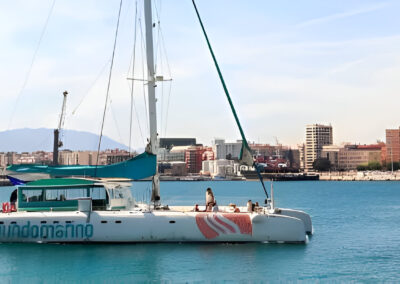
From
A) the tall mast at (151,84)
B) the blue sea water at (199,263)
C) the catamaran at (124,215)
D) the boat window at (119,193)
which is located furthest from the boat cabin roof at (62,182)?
the tall mast at (151,84)

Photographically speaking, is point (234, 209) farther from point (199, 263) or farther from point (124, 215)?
point (124, 215)

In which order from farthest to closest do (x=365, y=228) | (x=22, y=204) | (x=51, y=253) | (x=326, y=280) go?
(x=365, y=228), (x=22, y=204), (x=51, y=253), (x=326, y=280)

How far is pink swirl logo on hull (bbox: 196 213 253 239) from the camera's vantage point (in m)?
21.7

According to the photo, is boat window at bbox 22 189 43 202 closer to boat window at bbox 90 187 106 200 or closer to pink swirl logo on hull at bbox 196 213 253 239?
boat window at bbox 90 187 106 200

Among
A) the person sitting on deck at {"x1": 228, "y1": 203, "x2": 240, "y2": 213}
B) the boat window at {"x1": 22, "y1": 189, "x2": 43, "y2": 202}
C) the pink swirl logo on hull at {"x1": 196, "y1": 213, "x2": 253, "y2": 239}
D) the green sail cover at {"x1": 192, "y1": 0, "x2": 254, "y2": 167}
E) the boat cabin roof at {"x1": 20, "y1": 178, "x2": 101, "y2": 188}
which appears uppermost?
the green sail cover at {"x1": 192, "y1": 0, "x2": 254, "y2": 167}

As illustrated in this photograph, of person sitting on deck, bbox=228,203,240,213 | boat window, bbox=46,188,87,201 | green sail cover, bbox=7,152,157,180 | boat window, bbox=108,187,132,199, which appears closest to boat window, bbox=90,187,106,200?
boat window, bbox=108,187,132,199

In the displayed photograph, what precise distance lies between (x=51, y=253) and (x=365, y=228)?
17724 millimetres

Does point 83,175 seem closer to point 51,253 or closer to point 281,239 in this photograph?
point 51,253

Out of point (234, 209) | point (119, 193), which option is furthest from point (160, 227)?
point (234, 209)

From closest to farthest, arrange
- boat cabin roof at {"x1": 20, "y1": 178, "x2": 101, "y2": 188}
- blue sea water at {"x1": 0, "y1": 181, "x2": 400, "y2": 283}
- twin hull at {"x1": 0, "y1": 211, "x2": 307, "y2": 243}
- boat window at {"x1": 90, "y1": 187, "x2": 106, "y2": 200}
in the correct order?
blue sea water at {"x1": 0, "y1": 181, "x2": 400, "y2": 283} < twin hull at {"x1": 0, "y1": 211, "x2": 307, "y2": 243} < boat cabin roof at {"x1": 20, "y1": 178, "x2": 101, "y2": 188} < boat window at {"x1": 90, "y1": 187, "x2": 106, "y2": 200}

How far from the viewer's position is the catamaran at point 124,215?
21.7 m

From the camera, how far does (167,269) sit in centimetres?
1912

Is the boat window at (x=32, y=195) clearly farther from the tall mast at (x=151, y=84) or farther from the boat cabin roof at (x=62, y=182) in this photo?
the tall mast at (x=151, y=84)

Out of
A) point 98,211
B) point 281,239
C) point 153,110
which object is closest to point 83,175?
point 98,211
